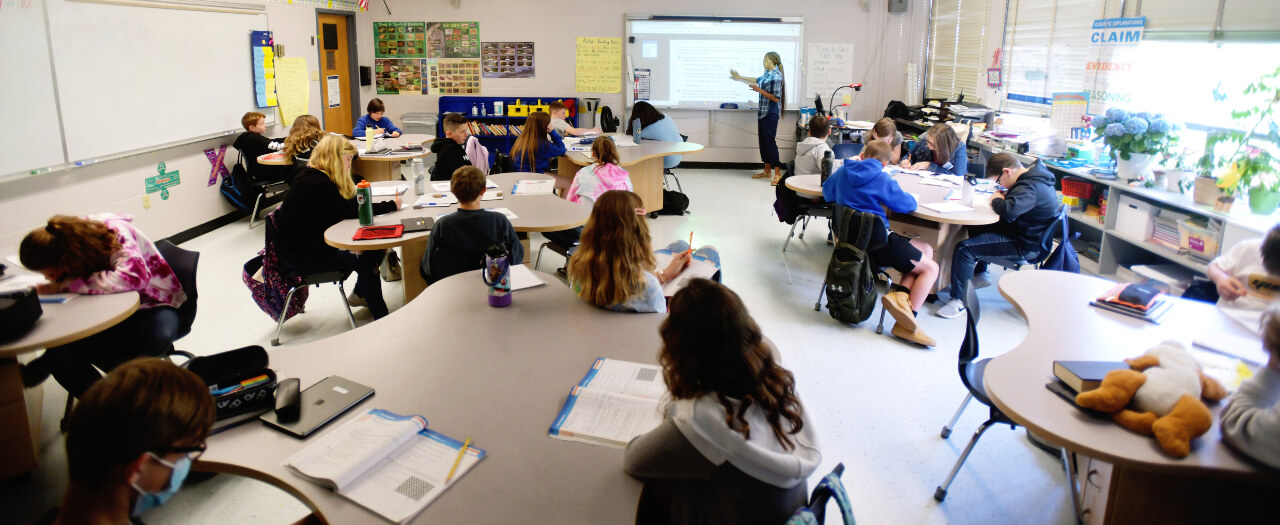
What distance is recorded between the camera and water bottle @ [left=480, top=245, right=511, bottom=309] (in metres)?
2.61

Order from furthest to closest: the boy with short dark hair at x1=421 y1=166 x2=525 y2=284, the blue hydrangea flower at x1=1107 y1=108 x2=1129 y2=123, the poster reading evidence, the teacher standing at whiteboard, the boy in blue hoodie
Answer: the poster reading evidence → the teacher standing at whiteboard → the blue hydrangea flower at x1=1107 y1=108 x2=1129 y2=123 → the boy in blue hoodie → the boy with short dark hair at x1=421 y1=166 x2=525 y2=284

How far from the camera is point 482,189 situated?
3617 mm

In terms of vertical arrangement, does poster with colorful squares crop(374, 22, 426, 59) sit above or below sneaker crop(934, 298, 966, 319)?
above

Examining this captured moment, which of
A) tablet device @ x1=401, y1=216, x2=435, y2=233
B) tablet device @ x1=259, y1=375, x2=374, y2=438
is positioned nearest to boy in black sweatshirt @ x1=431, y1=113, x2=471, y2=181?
tablet device @ x1=401, y1=216, x2=435, y2=233

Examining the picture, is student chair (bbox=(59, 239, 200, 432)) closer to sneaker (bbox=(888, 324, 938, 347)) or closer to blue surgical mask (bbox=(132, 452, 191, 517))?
blue surgical mask (bbox=(132, 452, 191, 517))

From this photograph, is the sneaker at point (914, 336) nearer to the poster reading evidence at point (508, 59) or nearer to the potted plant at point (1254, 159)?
the potted plant at point (1254, 159)

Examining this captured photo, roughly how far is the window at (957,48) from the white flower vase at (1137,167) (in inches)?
126

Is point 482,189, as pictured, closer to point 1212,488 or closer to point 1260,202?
point 1212,488

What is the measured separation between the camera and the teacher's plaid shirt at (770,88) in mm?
9125

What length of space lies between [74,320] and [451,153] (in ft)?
10.9

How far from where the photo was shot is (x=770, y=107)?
30.1ft

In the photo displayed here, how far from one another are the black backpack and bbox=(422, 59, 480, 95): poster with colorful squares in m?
6.68

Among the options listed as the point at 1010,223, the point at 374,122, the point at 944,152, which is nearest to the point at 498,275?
the point at 1010,223

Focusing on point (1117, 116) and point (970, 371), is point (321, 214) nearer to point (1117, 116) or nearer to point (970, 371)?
point (970, 371)
